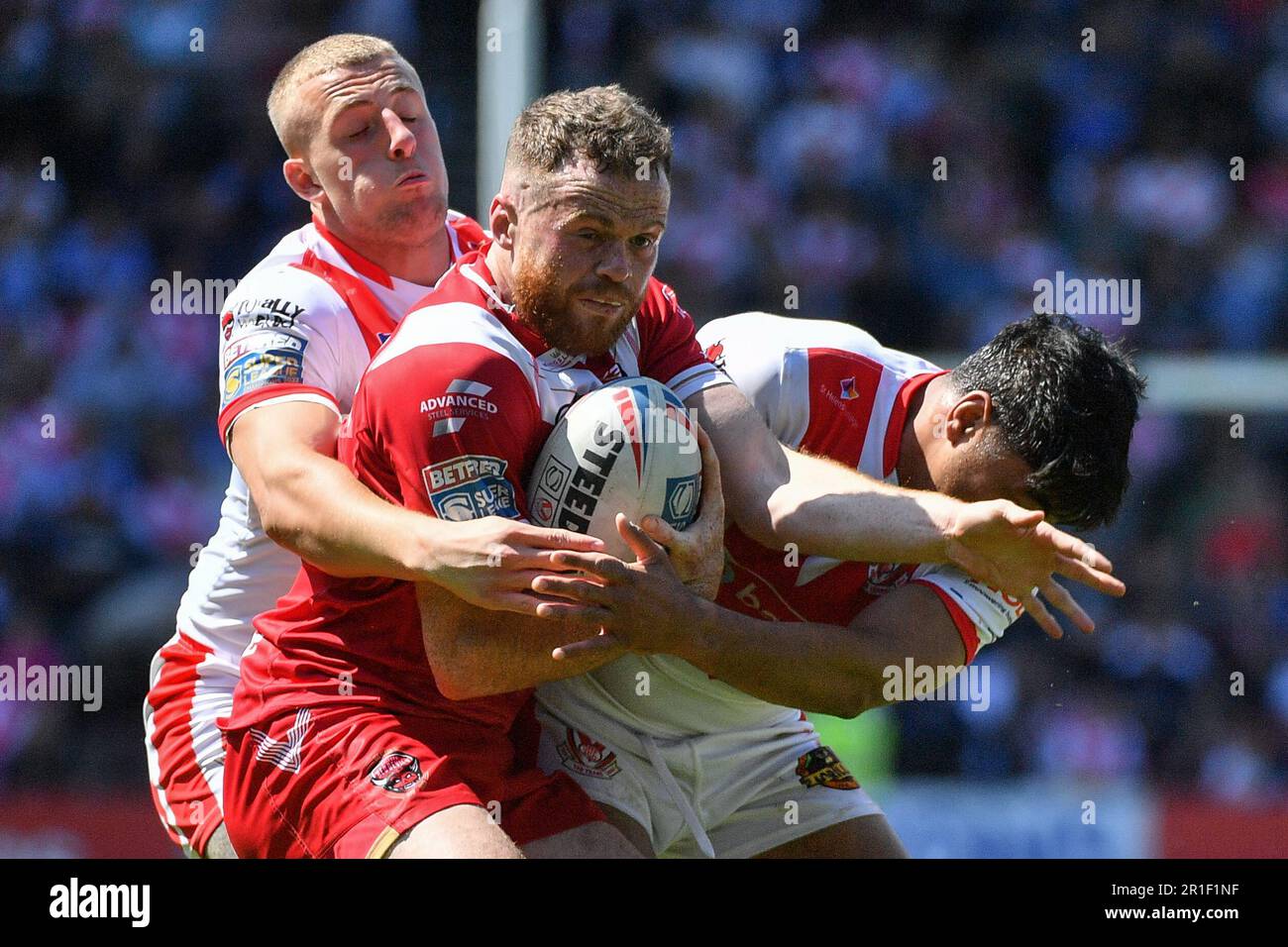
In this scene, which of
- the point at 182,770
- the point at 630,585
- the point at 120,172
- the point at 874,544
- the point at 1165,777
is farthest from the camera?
the point at 120,172

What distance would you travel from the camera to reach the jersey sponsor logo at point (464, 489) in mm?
3076

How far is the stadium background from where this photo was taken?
27.5ft

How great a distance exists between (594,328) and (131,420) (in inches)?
248

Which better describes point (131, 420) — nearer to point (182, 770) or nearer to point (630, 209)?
point (182, 770)

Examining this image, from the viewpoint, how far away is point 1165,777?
8.77 m

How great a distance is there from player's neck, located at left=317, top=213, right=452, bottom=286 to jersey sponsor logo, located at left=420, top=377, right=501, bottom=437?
0.99 meters

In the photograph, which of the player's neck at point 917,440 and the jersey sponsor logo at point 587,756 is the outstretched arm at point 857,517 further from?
the jersey sponsor logo at point 587,756

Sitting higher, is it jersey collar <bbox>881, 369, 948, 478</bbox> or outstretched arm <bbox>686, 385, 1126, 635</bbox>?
jersey collar <bbox>881, 369, 948, 478</bbox>

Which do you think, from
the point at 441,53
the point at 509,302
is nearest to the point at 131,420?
the point at 441,53

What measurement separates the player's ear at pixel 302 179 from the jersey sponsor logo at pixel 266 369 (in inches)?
22.9

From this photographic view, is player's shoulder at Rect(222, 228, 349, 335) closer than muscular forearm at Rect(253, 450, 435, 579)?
No

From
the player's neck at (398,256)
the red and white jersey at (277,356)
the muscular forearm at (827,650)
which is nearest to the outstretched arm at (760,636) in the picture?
the muscular forearm at (827,650)

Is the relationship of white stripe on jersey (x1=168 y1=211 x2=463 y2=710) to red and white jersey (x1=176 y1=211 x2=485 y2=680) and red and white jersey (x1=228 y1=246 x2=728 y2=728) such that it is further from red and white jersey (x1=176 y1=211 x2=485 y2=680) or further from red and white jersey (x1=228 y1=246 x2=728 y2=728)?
red and white jersey (x1=228 y1=246 x2=728 y2=728)

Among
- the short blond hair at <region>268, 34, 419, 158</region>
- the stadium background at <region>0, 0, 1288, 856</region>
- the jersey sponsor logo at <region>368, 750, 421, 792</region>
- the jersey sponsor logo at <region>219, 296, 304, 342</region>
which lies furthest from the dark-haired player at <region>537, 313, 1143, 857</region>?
the stadium background at <region>0, 0, 1288, 856</region>
